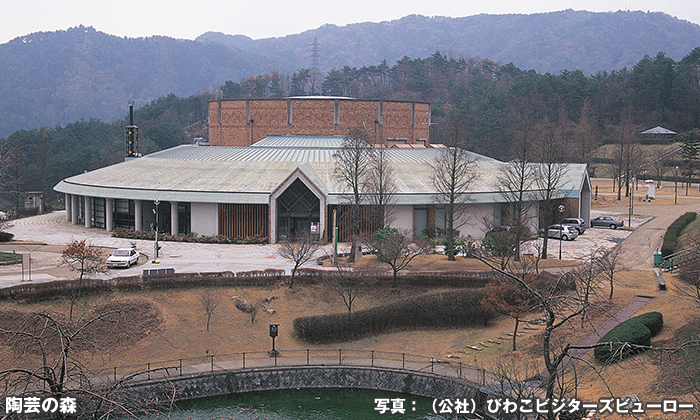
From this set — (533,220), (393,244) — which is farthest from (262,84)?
(393,244)

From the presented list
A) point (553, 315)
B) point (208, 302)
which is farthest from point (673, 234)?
point (553, 315)

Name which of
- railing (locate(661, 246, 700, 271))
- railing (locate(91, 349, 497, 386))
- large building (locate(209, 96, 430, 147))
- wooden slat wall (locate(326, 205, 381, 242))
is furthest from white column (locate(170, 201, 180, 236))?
railing (locate(661, 246, 700, 271))

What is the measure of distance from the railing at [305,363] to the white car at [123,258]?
11.3 m

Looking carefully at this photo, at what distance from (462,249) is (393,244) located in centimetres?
793

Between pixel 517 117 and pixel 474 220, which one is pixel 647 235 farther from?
pixel 517 117

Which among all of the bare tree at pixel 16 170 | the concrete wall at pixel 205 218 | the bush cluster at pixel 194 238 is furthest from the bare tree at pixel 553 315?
the bare tree at pixel 16 170

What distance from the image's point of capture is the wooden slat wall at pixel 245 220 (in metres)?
A: 46.9

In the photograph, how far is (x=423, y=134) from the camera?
67438 millimetres

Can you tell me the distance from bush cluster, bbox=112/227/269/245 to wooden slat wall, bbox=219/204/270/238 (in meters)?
0.54

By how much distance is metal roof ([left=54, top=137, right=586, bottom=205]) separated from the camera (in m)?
48.0

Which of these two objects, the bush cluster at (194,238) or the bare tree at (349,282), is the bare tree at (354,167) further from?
the bush cluster at (194,238)

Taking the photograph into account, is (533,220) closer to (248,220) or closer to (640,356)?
(248,220)

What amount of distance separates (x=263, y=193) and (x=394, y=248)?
1450 centimetres

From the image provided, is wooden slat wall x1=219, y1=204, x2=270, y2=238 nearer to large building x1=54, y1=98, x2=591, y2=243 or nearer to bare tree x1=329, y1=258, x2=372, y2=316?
large building x1=54, y1=98, x2=591, y2=243
